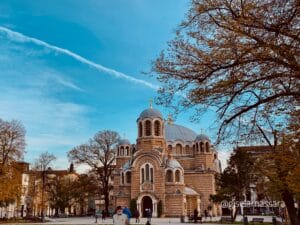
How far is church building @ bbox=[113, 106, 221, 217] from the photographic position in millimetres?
46125

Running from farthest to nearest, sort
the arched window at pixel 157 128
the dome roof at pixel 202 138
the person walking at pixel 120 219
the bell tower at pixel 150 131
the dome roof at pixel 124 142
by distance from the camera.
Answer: the dome roof at pixel 124 142, the dome roof at pixel 202 138, the arched window at pixel 157 128, the bell tower at pixel 150 131, the person walking at pixel 120 219

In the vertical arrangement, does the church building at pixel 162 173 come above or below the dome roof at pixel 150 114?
below

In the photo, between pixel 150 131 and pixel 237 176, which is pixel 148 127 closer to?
pixel 150 131

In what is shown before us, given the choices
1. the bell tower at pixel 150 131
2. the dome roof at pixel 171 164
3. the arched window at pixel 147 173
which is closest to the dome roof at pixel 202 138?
the bell tower at pixel 150 131

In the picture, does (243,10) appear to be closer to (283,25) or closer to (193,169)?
(283,25)

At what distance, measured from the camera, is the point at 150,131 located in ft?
165

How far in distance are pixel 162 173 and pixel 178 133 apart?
13999 mm

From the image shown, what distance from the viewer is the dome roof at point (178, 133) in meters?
58.6

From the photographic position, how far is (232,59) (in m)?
9.19

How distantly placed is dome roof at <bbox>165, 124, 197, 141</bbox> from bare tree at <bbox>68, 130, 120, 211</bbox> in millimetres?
10738

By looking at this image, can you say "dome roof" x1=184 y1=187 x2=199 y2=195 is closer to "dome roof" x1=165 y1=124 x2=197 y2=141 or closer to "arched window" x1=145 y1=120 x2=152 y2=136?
"arched window" x1=145 y1=120 x2=152 y2=136

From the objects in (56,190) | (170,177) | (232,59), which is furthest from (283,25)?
(56,190)

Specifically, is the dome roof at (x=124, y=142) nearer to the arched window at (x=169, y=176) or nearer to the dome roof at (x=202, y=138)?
the dome roof at (x=202, y=138)

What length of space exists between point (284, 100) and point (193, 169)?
4553 centimetres
